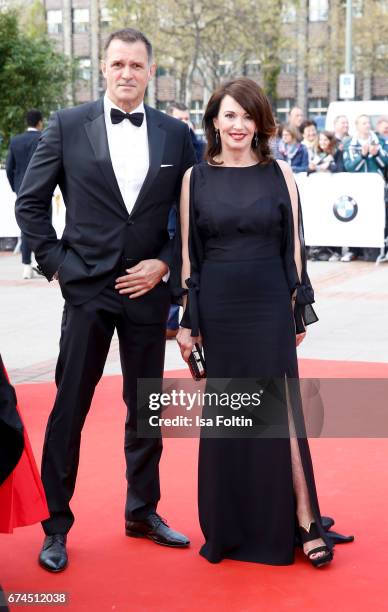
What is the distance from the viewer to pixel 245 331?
14.3ft

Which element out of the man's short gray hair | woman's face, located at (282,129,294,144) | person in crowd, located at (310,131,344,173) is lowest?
person in crowd, located at (310,131,344,173)

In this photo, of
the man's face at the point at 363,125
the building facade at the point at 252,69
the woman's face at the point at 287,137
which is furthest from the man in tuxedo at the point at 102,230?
the building facade at the point at 252,69

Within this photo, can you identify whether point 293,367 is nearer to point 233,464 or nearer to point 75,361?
point 233,464

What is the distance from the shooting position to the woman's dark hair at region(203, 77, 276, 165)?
14.1 ft

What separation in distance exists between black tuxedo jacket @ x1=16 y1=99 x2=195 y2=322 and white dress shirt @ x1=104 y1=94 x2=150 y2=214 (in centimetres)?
3

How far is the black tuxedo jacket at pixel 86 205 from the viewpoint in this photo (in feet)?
14.0

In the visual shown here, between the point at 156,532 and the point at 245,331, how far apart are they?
3.18 ft

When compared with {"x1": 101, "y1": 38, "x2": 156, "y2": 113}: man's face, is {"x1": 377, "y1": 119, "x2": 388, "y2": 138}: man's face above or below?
below

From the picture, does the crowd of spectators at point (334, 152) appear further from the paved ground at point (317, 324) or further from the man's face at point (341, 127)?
the man's face at point (341, 127)

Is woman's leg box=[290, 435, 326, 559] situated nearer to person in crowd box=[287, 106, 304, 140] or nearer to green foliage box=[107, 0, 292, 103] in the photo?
person in crowd box=[287, 106, 304, 140]

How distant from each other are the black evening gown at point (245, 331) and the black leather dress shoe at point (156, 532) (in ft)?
0.52

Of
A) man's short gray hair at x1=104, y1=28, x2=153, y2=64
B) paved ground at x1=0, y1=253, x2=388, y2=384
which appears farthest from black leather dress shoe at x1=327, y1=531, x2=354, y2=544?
paved ground at x1=0, y1=253, x2=388, y2=384

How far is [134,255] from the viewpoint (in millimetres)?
4348

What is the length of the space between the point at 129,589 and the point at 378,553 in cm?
108
